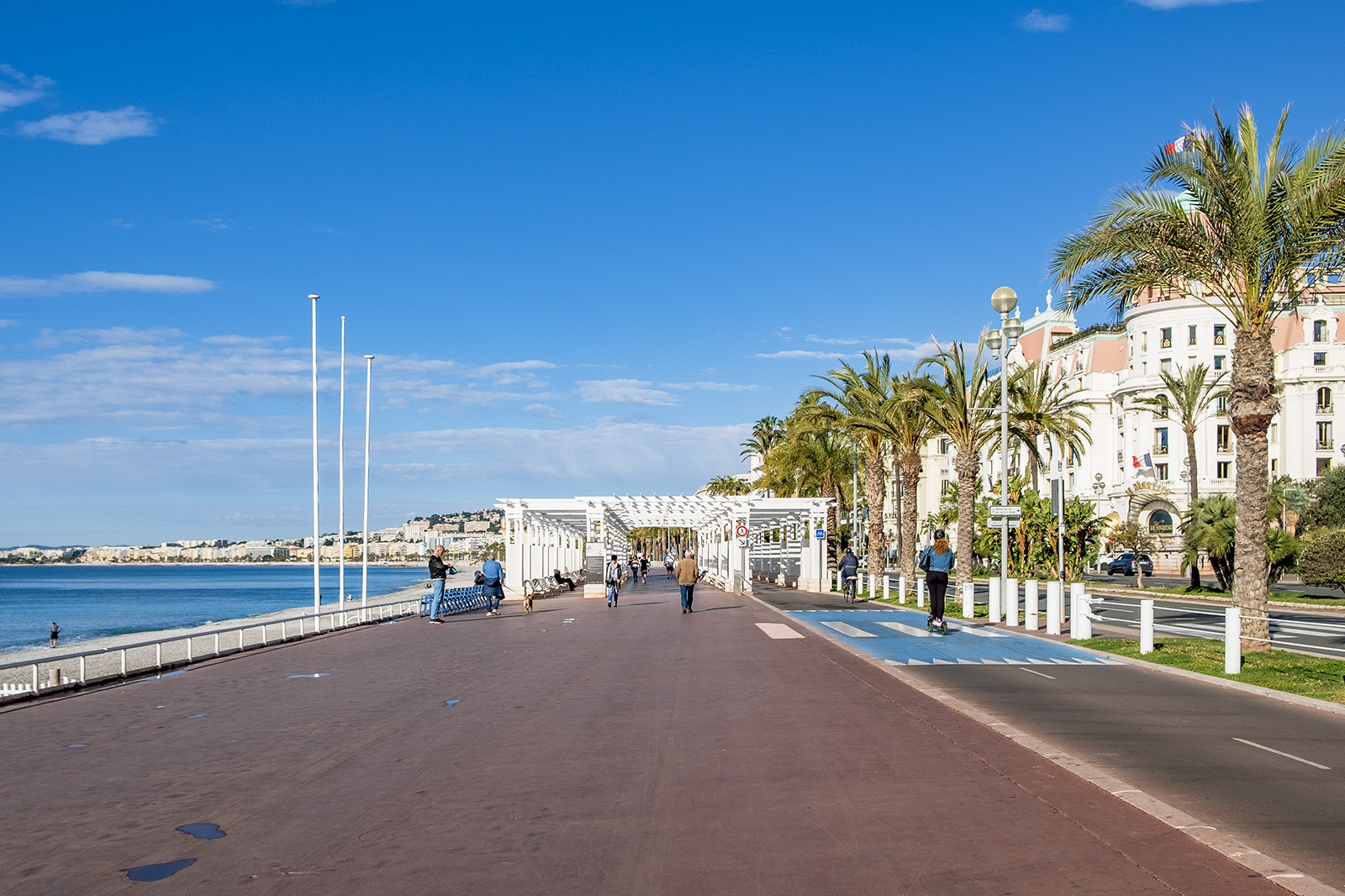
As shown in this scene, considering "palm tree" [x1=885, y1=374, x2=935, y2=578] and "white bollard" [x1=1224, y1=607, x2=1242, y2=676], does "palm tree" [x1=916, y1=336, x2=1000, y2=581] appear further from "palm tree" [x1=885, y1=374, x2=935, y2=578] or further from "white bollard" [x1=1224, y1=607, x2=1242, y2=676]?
"white bollard" [x1=1224, y1=607, x2=1242, y2=676]

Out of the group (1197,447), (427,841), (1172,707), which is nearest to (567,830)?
(427,841)

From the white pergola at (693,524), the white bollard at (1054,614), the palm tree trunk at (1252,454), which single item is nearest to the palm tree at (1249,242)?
the palm tree trunk at (1252,454)

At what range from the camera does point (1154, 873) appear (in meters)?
5.67

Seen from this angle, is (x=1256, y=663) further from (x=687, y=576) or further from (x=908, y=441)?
(x=908, y=441)

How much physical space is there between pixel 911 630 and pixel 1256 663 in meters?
7.98

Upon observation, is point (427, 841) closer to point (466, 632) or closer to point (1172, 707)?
point (1172, 707)

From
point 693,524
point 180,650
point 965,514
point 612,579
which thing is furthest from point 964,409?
point 693,524

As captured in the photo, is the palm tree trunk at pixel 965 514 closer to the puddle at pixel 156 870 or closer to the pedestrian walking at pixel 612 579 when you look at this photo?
the pedestrian walking at pixel 612 579

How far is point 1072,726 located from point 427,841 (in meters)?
6.71

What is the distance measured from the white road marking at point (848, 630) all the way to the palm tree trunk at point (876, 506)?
15.8 metres

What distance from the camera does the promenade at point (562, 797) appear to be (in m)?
5.68

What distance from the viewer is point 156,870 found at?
584cm

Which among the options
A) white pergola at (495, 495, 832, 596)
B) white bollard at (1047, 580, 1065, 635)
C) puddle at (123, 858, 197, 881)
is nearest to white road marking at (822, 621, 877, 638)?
white bollard at (1047, 580, 1065, 635)

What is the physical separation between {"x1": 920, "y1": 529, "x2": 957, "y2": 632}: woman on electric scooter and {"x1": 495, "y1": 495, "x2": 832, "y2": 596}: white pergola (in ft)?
70.1
